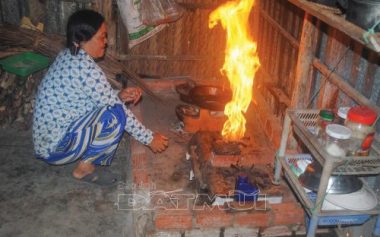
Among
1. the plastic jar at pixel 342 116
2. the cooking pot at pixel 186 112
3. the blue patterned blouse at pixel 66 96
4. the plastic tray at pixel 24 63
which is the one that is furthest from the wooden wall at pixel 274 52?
the blue patterned blouse at pixel 66 96

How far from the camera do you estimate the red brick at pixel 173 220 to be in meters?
3.51

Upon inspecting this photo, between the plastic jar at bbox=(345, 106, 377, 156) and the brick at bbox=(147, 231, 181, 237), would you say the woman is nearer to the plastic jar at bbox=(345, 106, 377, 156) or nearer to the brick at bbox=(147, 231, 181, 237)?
the brick at bbox=(147, 231, 181, 237)

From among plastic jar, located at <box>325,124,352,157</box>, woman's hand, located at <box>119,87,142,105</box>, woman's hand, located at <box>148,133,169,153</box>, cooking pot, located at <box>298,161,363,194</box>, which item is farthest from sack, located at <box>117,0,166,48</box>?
plastic jar, located at <box>325,124,352,157</box>

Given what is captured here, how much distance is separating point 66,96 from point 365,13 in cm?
284

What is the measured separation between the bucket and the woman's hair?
Result: 2335 millimetres

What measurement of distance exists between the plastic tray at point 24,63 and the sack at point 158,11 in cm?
159

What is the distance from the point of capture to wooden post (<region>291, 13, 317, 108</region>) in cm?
389

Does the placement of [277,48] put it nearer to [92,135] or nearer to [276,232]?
[276,232]

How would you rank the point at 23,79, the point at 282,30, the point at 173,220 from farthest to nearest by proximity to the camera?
the point at 23,79, the point at 282,30, the point at 173,220

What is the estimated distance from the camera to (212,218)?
11.6ft

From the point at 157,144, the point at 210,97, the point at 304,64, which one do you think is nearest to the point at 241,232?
the point at 157,144

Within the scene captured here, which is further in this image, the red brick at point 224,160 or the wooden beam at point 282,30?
the wooden beam at point 282,30

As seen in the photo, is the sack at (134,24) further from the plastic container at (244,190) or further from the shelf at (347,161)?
the shelf at (347,161)

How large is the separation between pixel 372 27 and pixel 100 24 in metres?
2.52
